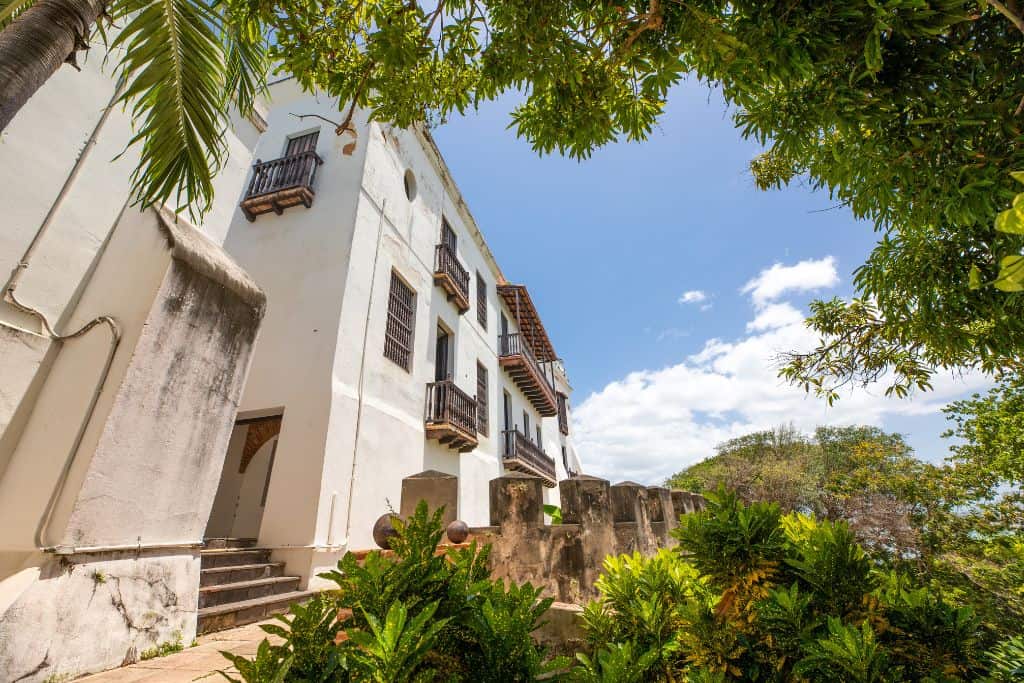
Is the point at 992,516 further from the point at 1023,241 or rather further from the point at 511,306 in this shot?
the point at 511,306

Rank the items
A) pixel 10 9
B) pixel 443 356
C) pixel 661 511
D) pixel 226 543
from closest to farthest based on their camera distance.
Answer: pixel 10 9
pixel 661 511
pixel 226 543
pixel 443 356

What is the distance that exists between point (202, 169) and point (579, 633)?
3712 millimetres

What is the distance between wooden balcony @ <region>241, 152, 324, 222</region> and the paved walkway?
7.52m

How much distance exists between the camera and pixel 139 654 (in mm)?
3404

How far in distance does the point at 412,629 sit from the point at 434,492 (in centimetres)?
304

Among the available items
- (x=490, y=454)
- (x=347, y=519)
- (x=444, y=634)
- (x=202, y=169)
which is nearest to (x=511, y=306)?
(x=490, y=454)

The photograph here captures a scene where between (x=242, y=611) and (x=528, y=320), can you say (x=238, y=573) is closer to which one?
(x=242, y=611)

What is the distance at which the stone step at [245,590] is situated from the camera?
4.59 m

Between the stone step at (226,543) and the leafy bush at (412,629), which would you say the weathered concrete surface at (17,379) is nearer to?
the stone step at (226,543)

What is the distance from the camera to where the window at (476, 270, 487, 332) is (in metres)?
14.4

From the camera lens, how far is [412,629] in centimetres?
118

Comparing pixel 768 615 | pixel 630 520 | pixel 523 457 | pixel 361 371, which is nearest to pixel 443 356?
pixel 361 371

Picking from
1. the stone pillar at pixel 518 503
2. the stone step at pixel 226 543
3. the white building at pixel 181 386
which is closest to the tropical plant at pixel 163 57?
the white building at pixel 181 386

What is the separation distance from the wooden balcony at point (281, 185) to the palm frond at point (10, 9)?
6446 mm
